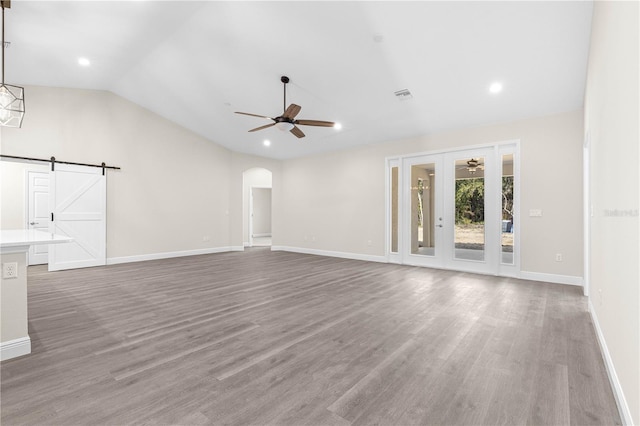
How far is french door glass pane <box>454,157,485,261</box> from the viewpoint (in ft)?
18.2

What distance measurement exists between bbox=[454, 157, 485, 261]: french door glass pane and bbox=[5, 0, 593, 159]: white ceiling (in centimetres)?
83

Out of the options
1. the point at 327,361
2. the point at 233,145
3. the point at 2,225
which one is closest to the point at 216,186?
the point at 233,145

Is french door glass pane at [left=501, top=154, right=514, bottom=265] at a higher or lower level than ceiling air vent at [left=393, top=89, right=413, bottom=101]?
lower

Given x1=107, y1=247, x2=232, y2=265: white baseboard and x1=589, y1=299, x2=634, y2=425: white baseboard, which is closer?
x1=589, y1=299, x2=634, y2=425: white baseboard

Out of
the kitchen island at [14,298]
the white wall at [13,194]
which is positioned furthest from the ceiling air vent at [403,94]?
the white wall at [13,194]

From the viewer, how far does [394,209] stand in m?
6.78

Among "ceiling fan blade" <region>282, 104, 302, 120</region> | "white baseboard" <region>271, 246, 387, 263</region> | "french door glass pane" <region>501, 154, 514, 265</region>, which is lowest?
"white baseboard" <region>271, 246, 387, 263</region>

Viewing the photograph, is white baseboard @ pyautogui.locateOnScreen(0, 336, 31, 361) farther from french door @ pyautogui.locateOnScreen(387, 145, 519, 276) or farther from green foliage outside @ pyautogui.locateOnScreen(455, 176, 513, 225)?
green foliage outside @ pyautogui.locateOnScreen(455, 176, 513, 225)

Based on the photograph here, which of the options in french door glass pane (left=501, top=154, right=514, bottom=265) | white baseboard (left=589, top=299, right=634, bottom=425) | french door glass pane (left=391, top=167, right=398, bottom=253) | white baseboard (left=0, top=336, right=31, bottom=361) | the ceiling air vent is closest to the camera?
white baseboard (left=589, top=299, right=634, bottom=425)

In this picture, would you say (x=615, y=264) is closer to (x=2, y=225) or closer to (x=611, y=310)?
(x=611, y=310)

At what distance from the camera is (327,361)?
2.23 metres

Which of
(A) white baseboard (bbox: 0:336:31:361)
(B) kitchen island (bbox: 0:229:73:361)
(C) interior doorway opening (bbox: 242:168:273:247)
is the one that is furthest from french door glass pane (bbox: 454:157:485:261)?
(C) interior doorway opening (bbox: 242:168:273:247)

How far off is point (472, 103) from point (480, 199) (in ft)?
5.72

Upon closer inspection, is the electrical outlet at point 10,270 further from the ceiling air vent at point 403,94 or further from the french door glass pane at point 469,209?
the french door glass pane at point 469,209
